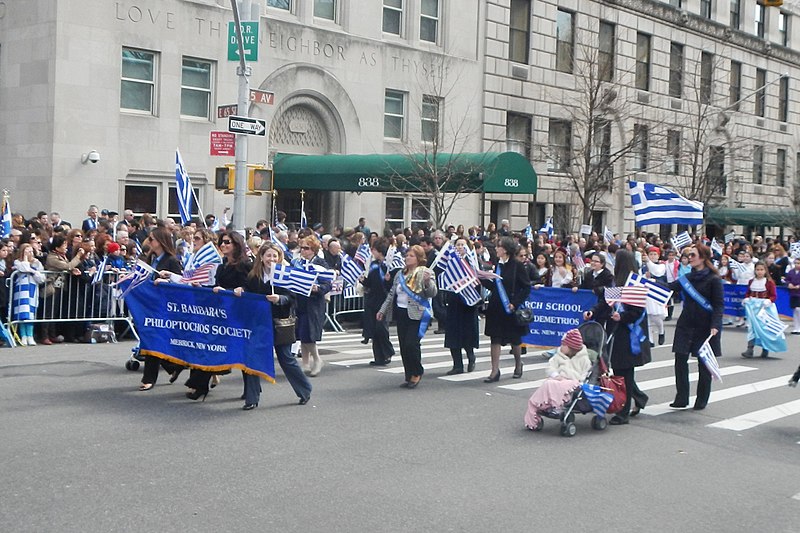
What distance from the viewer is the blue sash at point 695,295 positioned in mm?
11453

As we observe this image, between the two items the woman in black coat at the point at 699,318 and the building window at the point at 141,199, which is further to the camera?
the building window at the point at 141,199

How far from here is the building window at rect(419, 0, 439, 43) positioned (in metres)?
33.9

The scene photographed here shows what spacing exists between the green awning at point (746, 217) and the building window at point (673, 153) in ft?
9.82

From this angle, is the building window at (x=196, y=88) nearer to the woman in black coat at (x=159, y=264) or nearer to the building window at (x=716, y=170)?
the woman in black coat at (x=159, y=264)

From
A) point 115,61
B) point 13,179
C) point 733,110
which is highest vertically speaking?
point 733,110

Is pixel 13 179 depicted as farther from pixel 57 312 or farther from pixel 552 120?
pixel 552 120

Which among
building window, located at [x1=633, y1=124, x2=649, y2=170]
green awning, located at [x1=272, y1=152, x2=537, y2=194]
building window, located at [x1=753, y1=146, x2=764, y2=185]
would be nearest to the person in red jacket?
green awning, located at [x1=272, y1=152, x2=537, y2=194]

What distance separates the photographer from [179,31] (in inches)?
1048

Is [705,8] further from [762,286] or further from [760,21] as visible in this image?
[762,286]

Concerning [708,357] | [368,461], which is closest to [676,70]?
[708,357]

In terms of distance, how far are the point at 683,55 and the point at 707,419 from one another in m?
38.6

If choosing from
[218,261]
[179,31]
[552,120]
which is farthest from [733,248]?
[218,261]

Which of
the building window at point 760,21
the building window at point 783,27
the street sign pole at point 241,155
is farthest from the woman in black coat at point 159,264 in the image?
the building window at point 783,27

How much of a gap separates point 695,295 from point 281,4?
68.1 ft
